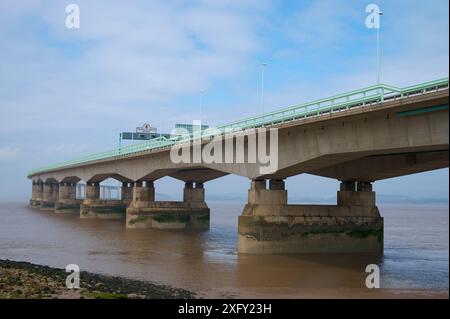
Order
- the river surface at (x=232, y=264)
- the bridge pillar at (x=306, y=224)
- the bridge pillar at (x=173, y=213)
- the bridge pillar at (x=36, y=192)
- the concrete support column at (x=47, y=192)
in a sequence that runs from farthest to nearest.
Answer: the bridge pillar at (x=36, y=192) < the concrete support column at (x=47, y=192) < the bridge pillar at (x=173, y=213) < the bridge pillar at (x=306, y=224) < the river surface at (x=232, y=264)

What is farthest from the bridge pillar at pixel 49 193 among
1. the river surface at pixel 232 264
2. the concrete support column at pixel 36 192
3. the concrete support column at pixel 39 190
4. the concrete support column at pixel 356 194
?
the concrete support column at pixel 356 194

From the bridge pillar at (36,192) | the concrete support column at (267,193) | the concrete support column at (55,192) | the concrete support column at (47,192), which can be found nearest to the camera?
the concrete support column at (267,193)

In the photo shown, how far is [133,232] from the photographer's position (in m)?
46.1

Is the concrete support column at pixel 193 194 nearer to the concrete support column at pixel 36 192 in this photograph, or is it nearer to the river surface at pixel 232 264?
the river surface at pixel 232 264

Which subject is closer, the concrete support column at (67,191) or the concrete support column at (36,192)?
the concrete support column at (67,191)

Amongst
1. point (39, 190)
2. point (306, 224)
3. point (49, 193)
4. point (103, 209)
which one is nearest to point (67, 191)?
point (49, 193)

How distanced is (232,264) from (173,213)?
24.1m

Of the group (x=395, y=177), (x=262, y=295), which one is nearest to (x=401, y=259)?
(x=395, y=177)

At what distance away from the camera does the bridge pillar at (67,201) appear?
276 ft

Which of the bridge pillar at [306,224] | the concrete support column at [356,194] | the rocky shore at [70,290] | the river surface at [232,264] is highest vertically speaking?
the concrete support column at [356,194]

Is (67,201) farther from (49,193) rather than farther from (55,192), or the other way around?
(49,193)

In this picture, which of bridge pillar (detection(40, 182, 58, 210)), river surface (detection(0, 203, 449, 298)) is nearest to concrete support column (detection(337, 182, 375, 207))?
river surface (detection(0, 203, 449, 298))

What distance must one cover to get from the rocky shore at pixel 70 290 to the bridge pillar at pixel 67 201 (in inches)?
2540

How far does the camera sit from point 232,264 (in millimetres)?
26094
